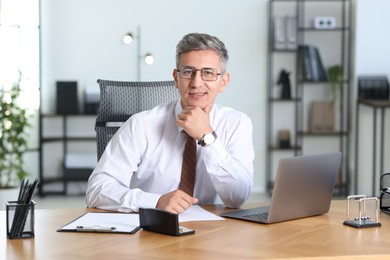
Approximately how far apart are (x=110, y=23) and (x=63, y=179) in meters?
1.52

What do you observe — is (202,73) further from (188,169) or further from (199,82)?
(188,169)

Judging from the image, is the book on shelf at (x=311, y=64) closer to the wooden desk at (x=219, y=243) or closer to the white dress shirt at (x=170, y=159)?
the white dress shirt at (x=170, y=159)

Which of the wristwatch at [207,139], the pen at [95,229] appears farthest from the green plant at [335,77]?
the pen at [95,229]

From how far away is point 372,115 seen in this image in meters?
6.99

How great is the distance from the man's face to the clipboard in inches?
20.3

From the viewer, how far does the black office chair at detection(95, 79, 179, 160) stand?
126 inches

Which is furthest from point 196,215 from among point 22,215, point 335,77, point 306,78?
point 335,77

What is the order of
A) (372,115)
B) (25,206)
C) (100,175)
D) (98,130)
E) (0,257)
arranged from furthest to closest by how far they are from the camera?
(372,115)
(98,130)
(100,175)
(25,206)
(0,257)

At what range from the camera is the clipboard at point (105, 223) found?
231 centimetres

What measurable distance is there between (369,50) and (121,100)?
14.0 ft

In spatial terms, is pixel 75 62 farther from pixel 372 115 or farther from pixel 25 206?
pixel 25 206

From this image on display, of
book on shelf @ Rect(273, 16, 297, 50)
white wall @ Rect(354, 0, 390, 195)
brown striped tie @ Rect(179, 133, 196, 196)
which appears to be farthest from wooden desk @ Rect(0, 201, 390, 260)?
book on shelf @ Rect(273, 16, 297, 50)

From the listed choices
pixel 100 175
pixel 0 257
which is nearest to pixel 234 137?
pixel 100 175

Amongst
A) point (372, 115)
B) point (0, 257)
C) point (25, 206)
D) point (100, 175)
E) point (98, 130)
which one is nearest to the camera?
point (0, 257)
